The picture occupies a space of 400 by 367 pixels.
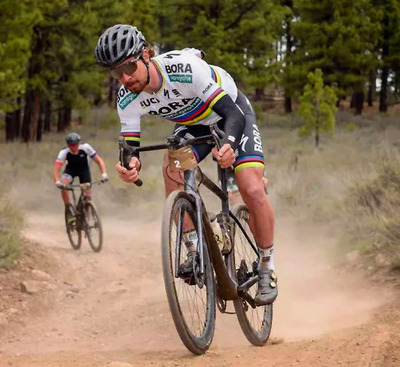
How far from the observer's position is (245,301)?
503 cm

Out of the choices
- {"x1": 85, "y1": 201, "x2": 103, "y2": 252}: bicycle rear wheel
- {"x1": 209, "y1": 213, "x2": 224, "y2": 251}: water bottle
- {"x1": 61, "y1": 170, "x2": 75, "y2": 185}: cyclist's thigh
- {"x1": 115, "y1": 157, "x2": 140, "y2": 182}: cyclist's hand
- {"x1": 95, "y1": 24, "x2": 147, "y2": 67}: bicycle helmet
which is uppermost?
{"x1": 95, "y1": 24, "x2": 147, "y2": 67}: bicycle helmet

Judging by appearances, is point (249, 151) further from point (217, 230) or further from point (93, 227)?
point (93, 227)

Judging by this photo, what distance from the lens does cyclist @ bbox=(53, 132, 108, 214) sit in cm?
1105

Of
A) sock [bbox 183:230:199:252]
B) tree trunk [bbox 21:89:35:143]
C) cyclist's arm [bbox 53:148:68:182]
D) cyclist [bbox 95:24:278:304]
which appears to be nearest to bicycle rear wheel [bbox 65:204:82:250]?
cyclist's arm [bbox 53:148:68:182]

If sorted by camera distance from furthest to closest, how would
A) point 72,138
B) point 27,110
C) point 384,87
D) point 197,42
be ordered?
point 384,87
point 197,42
point 27,110
point 72,138

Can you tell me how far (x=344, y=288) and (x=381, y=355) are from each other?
372 cm

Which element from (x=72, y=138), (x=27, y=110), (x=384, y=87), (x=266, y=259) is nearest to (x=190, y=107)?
(x=266, y=259)

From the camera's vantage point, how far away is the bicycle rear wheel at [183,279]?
12.8 feet

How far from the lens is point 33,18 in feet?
70.0

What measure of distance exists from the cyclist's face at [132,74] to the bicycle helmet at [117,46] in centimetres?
5

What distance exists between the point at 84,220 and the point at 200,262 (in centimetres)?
743

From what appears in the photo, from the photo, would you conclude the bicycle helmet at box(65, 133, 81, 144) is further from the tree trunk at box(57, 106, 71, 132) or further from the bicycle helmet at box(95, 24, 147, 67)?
the tree trunk at box(57, 106, 71, 132)

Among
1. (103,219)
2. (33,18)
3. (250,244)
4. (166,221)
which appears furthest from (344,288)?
(33,18)

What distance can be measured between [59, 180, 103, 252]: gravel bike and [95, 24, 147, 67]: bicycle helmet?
710cm
